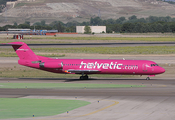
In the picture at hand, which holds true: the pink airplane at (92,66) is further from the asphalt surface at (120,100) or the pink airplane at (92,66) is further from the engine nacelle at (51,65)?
the asphalt surface at (120,100)

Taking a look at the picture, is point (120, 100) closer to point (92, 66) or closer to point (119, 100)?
point (119, 100)

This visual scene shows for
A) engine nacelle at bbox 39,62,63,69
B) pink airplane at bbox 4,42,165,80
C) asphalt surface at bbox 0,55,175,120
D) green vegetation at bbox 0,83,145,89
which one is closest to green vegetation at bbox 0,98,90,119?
asphalt surface at bbox 0,55,175,120

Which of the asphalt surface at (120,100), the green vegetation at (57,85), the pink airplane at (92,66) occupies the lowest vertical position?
the green vegetation at (57,85)

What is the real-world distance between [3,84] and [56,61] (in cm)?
867

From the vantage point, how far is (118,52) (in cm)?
7756

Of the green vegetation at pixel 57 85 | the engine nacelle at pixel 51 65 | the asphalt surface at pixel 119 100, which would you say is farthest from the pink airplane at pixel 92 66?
the green vegetation at pixel 57 85

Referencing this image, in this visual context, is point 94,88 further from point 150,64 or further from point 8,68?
point 8,68

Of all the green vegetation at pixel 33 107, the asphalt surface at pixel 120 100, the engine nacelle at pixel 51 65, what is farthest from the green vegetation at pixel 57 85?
the green vegetation at pixel 33 107

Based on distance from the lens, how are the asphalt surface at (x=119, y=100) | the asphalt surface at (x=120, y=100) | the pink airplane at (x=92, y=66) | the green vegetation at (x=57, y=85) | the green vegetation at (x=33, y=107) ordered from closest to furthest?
the asphalt surface at (x=119, y=100), the asphalt surface at (x=120, y=100), the green vegetation at (x=33, y=107), the green vegetation at (x=57, y=85), the pink airplane at (x=92, y=66)

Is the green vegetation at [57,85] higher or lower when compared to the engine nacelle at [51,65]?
lower

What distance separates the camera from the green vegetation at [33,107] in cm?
2288

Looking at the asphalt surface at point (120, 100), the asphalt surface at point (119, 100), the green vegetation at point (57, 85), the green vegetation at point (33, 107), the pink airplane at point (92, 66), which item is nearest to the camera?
the asphalt surface at point (119, 100)

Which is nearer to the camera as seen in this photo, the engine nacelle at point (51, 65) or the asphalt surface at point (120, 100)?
the asphalt surface at point (120, 100)

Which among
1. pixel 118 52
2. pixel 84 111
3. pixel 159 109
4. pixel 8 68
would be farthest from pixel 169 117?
pixel 118 52
